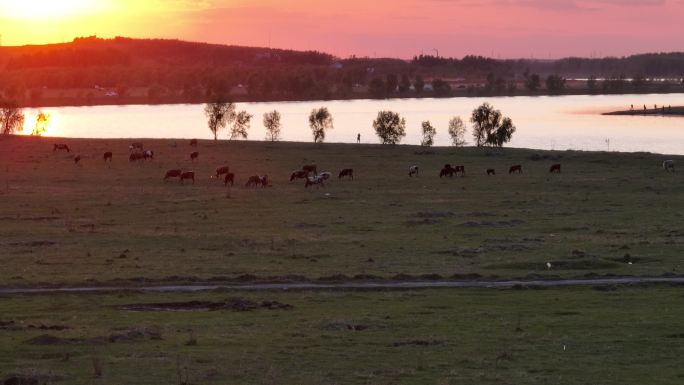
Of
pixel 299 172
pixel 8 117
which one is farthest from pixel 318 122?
pixel 299 172

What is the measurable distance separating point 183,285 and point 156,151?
55543 mm

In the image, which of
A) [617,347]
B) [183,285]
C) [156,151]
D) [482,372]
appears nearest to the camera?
[482,372]

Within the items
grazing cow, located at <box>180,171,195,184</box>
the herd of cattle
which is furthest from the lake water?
grazing cow, located at <box>180,171,195,184</box>

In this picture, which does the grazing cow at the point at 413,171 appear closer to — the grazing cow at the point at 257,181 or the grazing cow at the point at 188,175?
the grazing cow at the point at 257,181

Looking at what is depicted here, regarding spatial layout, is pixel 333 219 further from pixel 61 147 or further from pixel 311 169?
pixel 61 147

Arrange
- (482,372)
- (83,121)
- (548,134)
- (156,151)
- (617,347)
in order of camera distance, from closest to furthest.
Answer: (482,372), (617,347), (156,151), (548,134), (83,121)

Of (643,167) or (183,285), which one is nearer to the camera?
(183,285)

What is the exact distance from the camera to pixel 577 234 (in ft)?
148

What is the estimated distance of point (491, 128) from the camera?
115688 millimetres

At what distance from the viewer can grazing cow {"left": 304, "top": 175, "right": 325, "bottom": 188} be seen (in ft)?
214

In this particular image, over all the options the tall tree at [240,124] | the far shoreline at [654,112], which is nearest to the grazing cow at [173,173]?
the tall tree at [240,124]

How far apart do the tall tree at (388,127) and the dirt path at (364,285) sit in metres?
78.3

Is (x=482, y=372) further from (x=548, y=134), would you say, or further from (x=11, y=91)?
(x=11, y=91)

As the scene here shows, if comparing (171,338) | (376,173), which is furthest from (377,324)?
(376,173)
